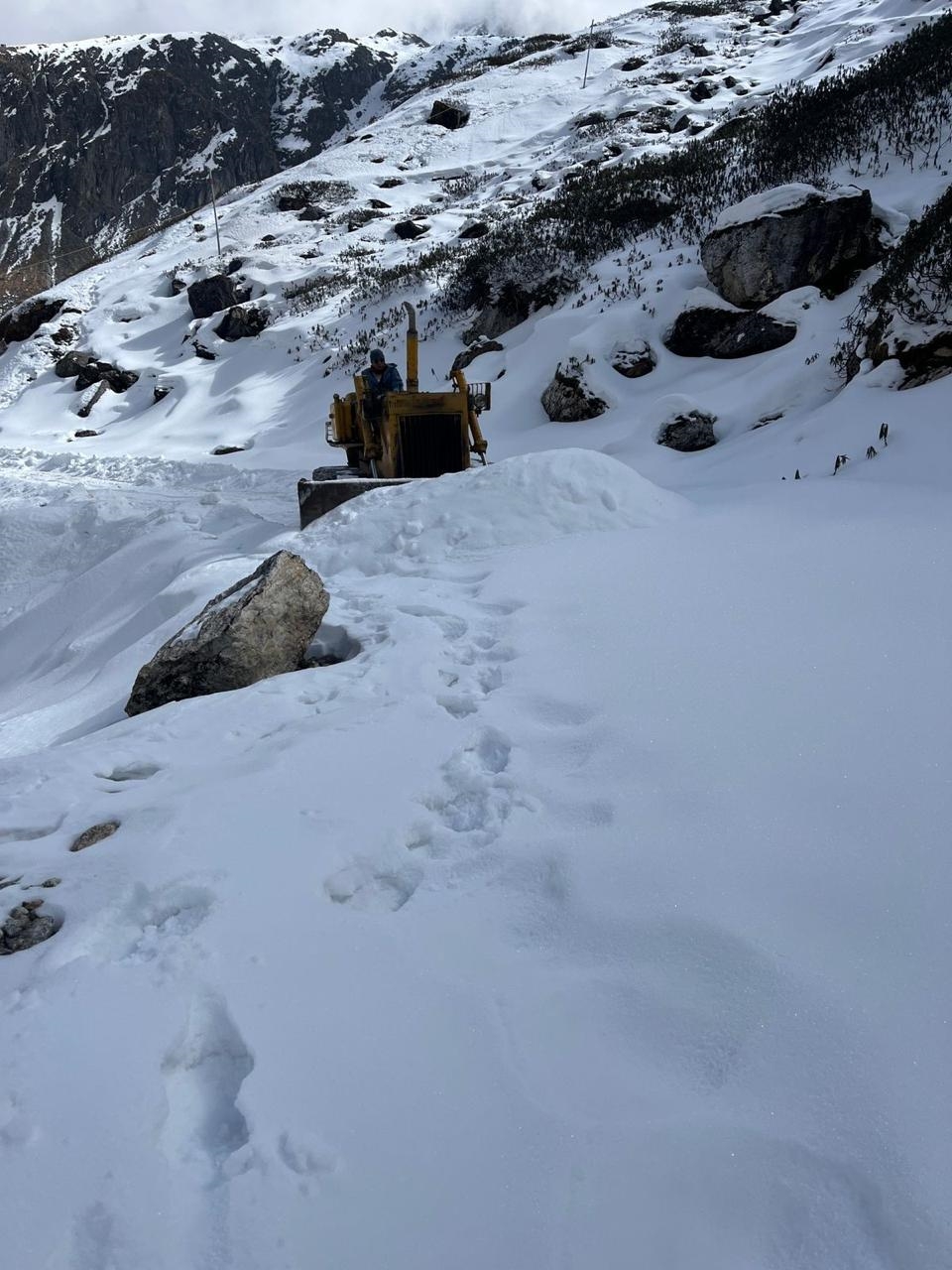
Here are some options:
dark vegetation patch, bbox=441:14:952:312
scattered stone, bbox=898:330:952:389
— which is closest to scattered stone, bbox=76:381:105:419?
dark vegetation patch, bbox=441:14:952:312

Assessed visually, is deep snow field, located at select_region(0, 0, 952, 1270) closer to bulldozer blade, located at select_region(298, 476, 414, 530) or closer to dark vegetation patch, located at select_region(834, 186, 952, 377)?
bulldozer blade, located at select_region(298, 476, 414, 530)

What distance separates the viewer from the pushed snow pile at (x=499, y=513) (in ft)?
19.0

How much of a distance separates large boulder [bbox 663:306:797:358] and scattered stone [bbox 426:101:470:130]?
31.9m

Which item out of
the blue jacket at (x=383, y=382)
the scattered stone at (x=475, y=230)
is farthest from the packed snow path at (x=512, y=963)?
the scattered stone at (x=475, y=230)

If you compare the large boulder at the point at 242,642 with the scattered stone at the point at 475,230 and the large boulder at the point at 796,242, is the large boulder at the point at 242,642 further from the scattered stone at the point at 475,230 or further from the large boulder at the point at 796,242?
the scattered stone at the point at 475,230

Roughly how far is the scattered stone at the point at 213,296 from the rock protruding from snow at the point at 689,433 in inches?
810

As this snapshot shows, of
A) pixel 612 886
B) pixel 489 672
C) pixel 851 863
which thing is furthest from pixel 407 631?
pixel 851 863

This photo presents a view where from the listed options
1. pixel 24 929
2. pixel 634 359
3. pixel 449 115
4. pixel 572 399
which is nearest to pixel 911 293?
pixel 634 359

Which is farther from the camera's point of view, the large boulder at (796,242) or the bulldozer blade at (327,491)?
the large boulder at (796,242)

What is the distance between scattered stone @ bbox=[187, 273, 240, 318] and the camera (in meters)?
25.2

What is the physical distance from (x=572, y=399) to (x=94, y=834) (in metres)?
11.2

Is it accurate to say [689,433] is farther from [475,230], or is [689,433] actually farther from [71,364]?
[71,364]

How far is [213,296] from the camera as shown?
25.2 meters

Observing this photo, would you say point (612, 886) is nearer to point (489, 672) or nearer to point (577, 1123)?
point (577, 1123)
